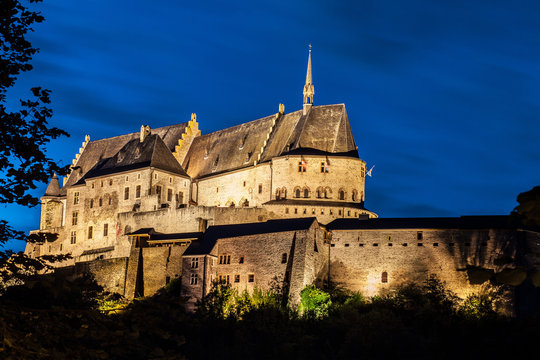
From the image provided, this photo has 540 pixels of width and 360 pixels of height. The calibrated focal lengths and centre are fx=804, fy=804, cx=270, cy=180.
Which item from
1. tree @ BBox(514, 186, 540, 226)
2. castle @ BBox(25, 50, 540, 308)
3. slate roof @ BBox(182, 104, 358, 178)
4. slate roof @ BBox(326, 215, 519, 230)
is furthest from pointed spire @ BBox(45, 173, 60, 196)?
tree @ BBox(514, 186, 540, 226)

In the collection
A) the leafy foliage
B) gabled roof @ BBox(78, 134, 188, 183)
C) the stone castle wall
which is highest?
gabled roof @ BBox(78, 134, 188, 183)

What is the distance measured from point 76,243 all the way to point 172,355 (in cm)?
6151

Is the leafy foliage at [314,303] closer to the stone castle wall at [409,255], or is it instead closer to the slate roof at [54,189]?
the stone castle wall at [409,255]

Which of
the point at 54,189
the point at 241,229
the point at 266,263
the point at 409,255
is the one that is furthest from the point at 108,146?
the point at 409,255

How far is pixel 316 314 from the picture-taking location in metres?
50.6

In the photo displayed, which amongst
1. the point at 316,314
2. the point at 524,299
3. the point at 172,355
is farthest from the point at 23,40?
the point at 524,299

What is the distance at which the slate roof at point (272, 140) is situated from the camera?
222 feet

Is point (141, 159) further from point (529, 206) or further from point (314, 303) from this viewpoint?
point (529, 206)

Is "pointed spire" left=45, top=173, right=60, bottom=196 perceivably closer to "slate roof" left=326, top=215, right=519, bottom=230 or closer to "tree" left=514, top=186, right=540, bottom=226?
"slate roof" left=326, top=215, right=519, bottom=230

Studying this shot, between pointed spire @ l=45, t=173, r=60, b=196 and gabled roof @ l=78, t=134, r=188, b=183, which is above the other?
gabled roof @ l=78, t=134, r=188, b=183

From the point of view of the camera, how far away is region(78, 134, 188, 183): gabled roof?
72312mm

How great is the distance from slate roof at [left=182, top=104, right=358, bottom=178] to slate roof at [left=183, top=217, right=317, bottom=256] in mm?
11683

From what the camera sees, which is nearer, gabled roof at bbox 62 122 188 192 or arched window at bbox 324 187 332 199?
arched window at bbox 324 187 332 199

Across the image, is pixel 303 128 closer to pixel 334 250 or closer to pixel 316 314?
pixel 334 250
